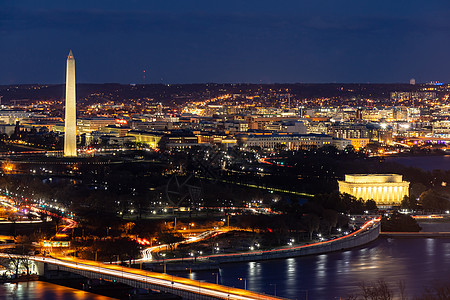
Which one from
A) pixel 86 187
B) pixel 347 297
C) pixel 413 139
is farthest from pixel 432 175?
pixel 413 139

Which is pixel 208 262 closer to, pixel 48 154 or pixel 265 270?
pixel 265 270

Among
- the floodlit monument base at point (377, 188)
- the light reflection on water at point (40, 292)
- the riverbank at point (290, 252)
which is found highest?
the floodlit monument base at point (377, 188)

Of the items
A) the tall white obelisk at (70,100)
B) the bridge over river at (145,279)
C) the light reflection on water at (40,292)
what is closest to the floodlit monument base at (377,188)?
the tall white obelisk at (70,100)

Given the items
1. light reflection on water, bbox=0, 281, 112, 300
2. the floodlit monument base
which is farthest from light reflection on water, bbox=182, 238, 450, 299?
the floodlit monument base

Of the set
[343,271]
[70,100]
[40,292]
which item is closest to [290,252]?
[343,271]

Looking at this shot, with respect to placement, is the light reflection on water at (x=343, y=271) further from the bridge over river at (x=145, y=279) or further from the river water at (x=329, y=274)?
the bridge over river at (x=145, y=279)

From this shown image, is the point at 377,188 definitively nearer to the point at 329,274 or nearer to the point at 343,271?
the point at 343,271

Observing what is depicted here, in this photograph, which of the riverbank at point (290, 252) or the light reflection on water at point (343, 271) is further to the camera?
the riverbank at point (290, 252)

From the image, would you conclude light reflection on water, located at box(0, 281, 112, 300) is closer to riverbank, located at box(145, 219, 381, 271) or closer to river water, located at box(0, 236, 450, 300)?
river water, located at box(0, 236, 450, 300)
